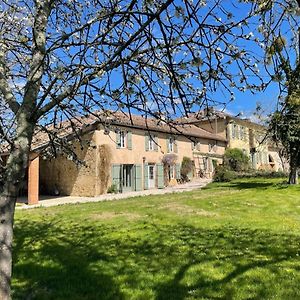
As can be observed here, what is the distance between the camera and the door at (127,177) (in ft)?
82.8

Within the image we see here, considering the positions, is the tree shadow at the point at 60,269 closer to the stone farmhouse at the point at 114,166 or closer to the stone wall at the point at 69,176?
the stone farmhouse at the point at 114,166

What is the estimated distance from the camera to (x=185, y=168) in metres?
31.9

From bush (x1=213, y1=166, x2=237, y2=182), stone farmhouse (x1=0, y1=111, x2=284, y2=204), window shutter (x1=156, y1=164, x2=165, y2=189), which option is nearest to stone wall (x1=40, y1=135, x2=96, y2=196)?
stone farmhouse (x1=0, y1=111, x2=284, y2=204)

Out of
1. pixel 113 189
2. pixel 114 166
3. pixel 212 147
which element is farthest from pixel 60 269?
pixel 212 147

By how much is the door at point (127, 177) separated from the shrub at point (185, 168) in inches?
279

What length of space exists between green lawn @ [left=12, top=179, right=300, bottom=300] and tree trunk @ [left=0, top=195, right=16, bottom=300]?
141 centimetres

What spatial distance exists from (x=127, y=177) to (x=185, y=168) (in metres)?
7.82

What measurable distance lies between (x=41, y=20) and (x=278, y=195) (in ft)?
47.9

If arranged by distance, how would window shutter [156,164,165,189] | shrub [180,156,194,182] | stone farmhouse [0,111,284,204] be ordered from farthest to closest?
1. shrub [180,156,194,182]
2. window shutter [156,164,165,189]
3. stone farmhouse [0,111,284,204]

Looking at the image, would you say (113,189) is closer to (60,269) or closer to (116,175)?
(116,175)

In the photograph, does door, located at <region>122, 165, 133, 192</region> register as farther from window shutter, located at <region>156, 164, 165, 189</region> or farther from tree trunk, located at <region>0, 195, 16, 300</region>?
tree trunk, located at <region>0, 195, 16, 300</region>

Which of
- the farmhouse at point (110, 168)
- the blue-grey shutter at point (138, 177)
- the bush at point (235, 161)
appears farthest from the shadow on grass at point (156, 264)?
the bush at point (235, 161)

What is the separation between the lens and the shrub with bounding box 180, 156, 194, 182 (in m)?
31.8

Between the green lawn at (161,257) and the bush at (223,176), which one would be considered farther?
the bush at (223,176)
